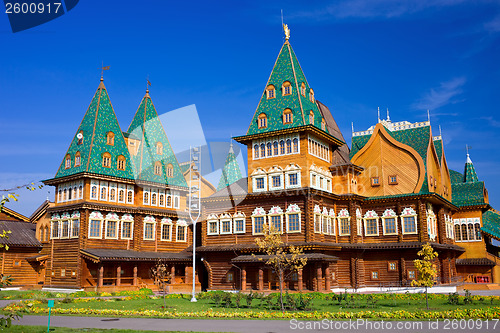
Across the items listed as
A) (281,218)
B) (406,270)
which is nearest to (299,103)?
(281,218)

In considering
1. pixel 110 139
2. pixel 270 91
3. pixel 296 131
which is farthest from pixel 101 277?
pixel 270 91

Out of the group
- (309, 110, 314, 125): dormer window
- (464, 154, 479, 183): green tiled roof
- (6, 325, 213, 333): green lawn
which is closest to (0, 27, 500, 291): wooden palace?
(309, 110, 314, 125): dormer window

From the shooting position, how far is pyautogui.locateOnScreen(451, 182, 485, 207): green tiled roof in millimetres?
46281

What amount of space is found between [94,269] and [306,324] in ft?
89.6

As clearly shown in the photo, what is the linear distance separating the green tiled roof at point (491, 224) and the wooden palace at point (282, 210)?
205 mm

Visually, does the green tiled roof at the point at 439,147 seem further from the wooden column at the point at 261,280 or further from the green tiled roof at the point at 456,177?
the wooden column at the point at 261,280

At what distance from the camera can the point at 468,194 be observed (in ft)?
155

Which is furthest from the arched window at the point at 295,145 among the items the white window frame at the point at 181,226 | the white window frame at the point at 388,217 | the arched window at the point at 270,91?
the white window frame at the point at 181,226

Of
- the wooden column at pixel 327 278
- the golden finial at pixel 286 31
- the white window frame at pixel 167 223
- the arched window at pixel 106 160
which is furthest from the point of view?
the white window frame at pixel 167 223

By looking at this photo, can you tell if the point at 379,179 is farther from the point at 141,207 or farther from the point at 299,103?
the point at 141,207

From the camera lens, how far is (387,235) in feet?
128

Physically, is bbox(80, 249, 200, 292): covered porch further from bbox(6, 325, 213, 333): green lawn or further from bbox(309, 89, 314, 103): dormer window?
bbox(6, 325, 213, 333): green lawn

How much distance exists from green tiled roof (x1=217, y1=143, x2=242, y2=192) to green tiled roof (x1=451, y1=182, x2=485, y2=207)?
2302 cm

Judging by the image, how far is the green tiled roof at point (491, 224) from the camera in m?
44.6
